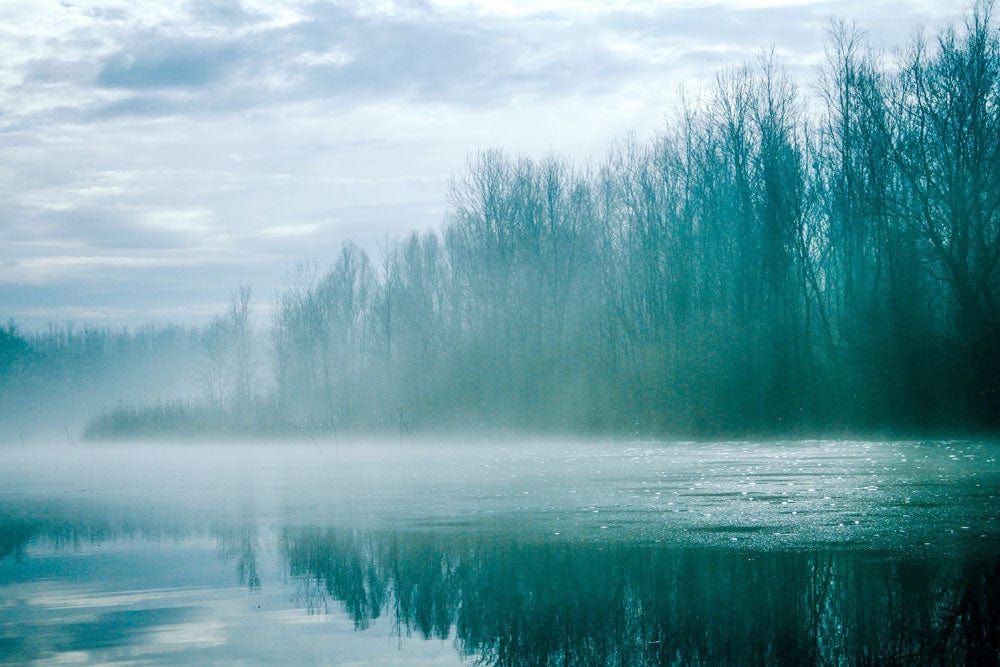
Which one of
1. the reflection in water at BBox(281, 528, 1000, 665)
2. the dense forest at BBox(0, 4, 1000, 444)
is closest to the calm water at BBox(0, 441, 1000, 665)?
the reflection in water at BBox(281, 528, 1000, 665)

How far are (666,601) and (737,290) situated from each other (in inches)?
1073

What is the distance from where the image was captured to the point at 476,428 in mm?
33250

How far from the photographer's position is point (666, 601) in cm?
547

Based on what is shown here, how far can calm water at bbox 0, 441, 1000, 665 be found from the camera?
472 cm

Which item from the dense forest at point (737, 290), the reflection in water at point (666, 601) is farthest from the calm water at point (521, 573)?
the dense forest at point (737, 290)

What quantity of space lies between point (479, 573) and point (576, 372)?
26389mm

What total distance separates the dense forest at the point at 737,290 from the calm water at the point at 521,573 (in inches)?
556

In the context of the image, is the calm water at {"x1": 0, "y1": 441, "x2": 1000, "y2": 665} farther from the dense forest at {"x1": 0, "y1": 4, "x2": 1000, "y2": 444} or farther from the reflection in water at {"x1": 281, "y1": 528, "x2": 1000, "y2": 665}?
the dense forest at {"x1": 0, "y1": 4, "x2": 1000, "y2": 444}

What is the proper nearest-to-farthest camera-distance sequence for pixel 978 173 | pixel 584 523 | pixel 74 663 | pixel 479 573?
1. pixel 74 663
2. pixel 479 573
3. pixel 584 523
4. pixel 978 173

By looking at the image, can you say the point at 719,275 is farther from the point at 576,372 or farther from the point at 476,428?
the point at 476,428

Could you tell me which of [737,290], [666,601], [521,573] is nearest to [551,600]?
[666,601]

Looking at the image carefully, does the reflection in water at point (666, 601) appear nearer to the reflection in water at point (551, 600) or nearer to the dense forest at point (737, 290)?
the reflection in water at point (551, 600)

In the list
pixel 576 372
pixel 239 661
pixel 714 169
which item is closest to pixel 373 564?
pixel 239 661

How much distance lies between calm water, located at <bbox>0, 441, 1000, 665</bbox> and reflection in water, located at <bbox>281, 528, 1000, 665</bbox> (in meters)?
0.02
